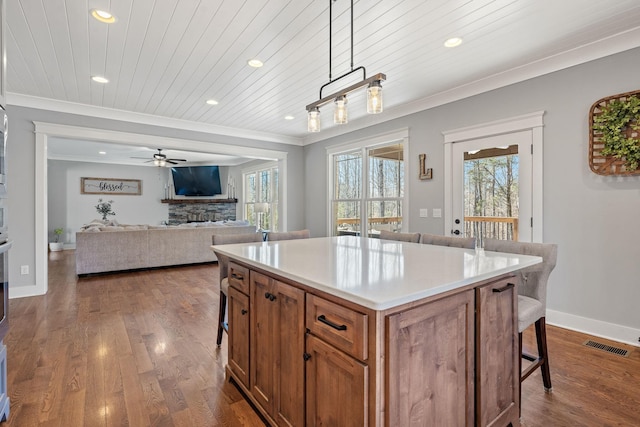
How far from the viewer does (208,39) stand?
258 centimetres

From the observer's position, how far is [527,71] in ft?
10.2

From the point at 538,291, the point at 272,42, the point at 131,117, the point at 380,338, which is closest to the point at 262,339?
the point at 380,338

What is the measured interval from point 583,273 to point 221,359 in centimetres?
324

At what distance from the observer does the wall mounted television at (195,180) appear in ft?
31.9

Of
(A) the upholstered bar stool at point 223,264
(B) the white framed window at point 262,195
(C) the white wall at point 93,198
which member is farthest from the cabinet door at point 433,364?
(C) the white wall at point 93,198

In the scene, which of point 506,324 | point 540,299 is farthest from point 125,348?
point 540,299

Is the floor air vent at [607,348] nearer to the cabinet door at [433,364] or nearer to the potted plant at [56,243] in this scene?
the cabinet door at [433,364]

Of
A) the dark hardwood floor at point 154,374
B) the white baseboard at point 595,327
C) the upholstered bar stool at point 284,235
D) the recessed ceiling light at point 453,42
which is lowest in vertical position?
the dark hardwood floor at point 154,374

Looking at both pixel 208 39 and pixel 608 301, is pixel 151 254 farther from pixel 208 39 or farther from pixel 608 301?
pixel 608 301

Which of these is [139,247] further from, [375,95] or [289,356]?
[375,95]

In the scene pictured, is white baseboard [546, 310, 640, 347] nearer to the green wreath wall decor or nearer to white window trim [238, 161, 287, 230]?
the green wreath wall decor

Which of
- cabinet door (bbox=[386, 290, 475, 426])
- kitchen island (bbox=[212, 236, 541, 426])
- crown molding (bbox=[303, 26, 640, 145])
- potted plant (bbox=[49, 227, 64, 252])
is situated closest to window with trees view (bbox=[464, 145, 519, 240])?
crown molding (bbox=[303, 26, 640, 145])

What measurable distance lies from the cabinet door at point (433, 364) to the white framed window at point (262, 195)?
19.5 ft

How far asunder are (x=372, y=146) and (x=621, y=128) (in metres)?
2.98
